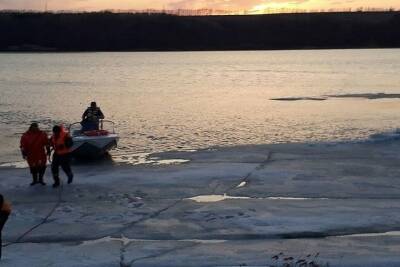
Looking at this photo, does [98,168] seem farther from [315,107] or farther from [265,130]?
[315,107]

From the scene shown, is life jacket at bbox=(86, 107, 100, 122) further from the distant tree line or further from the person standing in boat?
the distant tree line

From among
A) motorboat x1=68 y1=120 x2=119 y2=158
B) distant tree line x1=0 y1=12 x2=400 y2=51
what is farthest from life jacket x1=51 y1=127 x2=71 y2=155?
distant tree line x1=0 y1=12 x2=400 y2=51

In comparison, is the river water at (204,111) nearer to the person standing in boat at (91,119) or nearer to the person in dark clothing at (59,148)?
the person standing in boat at (91,119)

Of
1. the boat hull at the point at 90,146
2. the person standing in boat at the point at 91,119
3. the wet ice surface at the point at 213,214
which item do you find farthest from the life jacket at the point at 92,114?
the wet ice surface at the point at 213,214

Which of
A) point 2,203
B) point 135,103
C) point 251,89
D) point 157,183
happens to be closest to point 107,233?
point 2,203

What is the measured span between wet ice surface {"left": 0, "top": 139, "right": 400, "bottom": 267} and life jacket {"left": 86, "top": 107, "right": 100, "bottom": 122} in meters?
2.08

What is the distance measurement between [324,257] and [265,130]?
1805 centimetres

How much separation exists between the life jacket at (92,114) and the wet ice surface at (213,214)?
2.08 metres

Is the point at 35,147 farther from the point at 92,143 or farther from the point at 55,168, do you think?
the point at 92,143

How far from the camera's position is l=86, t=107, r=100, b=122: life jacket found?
19.3 metres

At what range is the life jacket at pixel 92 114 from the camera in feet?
63.4

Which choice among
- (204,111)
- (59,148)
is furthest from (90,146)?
(204,111)

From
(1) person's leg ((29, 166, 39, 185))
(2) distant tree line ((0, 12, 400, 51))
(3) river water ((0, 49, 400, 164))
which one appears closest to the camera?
(1) person's leg ((29, 166, 39, 185))

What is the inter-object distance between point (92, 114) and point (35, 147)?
5190 mm
